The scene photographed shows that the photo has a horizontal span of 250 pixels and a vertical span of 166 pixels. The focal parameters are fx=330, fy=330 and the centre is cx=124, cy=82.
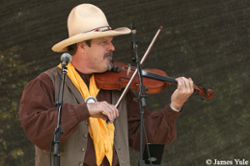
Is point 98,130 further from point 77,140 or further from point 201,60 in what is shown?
point 201,60

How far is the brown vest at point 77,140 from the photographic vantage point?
227cm

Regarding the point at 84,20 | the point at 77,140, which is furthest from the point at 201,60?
the point at 77,140

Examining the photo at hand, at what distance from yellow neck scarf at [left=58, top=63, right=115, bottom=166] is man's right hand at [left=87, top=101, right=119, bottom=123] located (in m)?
0.33

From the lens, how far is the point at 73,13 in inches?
104

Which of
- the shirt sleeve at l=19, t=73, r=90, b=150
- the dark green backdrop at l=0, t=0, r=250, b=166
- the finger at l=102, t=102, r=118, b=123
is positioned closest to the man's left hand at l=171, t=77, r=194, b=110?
the finger at l=102, t=102, r=118, b=123

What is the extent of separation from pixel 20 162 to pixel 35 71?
3.61 feet

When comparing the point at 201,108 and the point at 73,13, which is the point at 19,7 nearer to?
the point at 73,13

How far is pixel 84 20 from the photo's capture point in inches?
101

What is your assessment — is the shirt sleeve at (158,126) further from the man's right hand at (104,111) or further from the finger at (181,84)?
the man's right hand at (104,111)

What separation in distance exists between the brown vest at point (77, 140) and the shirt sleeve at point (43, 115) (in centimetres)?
11

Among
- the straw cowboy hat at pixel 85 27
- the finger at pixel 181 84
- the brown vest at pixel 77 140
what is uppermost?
the straw cowboy hat at pixel 85 27

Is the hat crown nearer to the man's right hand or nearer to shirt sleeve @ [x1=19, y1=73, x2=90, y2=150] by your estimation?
shirt sleeve @ [x1=19, y1=73, x2=90, y2=150]

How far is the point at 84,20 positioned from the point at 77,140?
92 cm

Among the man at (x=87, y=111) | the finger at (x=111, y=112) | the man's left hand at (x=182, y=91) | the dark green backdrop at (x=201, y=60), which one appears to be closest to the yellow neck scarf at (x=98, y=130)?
the man at (x=87, y=111)
